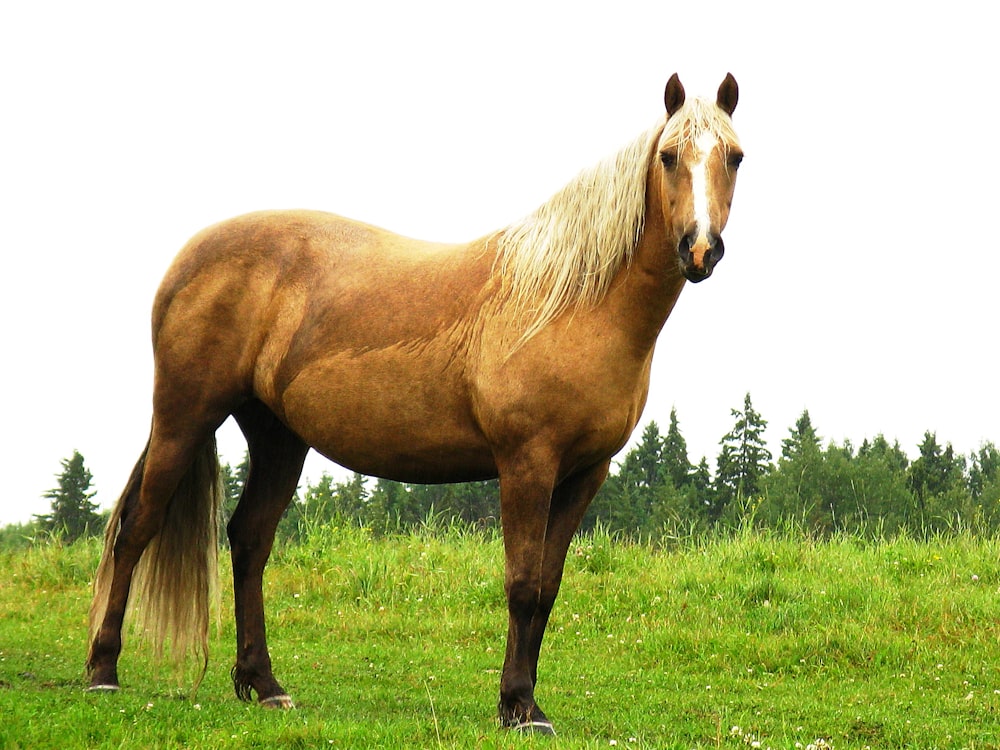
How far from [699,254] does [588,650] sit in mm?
4845

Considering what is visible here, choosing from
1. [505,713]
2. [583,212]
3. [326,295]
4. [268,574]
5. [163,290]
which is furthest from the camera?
[268,574]

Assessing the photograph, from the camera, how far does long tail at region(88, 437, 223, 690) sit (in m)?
6.17

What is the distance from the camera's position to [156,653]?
624cm

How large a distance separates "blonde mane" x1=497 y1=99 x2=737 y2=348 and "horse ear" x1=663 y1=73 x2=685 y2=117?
0.23 feet

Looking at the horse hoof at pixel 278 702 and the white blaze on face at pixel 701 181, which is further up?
the white blaze on face at pixel 701 181

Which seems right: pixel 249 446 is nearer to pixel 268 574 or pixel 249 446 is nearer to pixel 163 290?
pixel 163 290

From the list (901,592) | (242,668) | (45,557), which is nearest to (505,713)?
(242,668)

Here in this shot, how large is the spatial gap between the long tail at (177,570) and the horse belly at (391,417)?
3.18ft

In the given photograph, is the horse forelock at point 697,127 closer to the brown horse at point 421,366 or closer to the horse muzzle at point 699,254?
the brown horse at point 421,366

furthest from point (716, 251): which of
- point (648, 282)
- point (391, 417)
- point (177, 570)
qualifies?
point (177, 570)

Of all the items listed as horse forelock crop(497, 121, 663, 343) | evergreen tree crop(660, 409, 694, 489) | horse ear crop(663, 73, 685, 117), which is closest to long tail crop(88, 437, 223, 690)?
horse forelock crop(497, 121, 663, 343)

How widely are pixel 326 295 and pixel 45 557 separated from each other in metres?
7.34

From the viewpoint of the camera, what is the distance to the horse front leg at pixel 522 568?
4.91 m

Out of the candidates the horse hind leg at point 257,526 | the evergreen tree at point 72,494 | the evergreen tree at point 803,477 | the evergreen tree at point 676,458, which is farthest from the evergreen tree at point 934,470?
the horse hind leg at point 257,526
